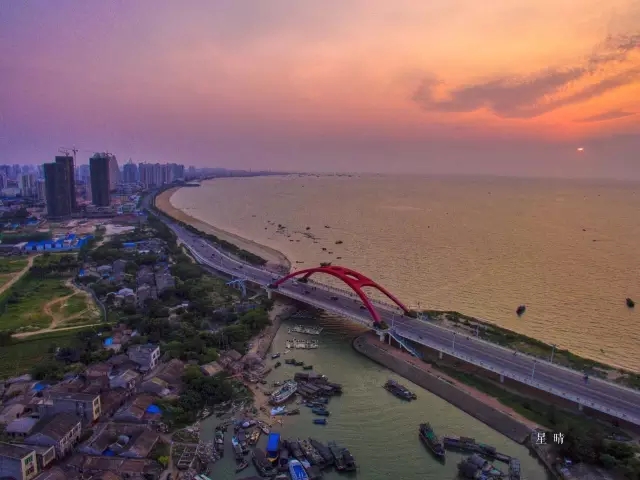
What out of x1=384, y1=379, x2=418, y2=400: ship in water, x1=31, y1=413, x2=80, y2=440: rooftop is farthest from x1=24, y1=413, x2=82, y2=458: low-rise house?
x1=384, y1=379, x2=418, y2=400: ship in water

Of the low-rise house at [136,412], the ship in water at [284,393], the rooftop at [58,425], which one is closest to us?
the rooftop at [58,425]

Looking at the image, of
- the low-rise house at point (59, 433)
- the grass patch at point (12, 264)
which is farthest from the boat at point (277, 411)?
the grass patch at point (12, 264)

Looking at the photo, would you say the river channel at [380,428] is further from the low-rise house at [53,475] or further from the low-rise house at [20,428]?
the low-rise house at [20,428]

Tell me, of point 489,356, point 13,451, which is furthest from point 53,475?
point 489,356

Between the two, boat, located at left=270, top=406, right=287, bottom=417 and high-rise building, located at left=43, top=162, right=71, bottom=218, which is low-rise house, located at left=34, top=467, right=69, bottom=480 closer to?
boat, located at left=270, top=406, right=287, bottom=417

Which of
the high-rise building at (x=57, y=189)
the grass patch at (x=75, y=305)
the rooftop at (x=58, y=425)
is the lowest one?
the grass patch at (x=75, y=305)

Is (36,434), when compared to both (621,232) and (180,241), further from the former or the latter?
(621,232)

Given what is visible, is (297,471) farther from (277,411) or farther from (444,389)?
(444,389)
